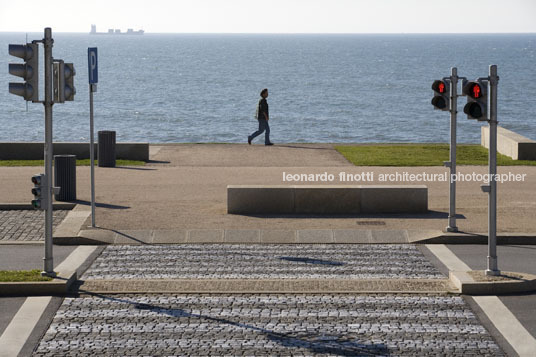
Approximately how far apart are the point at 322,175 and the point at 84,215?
22.8ft

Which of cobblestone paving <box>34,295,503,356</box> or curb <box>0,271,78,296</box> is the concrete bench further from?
curb <box>0,271,78,296</box>

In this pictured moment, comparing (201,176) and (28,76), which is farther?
(201,176)

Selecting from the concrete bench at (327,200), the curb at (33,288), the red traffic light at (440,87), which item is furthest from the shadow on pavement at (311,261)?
the curb at (33,288)

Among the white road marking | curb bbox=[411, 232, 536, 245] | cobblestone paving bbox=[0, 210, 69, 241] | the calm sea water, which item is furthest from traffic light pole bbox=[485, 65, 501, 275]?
the calm sea water

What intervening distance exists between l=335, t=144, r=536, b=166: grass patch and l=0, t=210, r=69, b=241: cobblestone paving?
9859 mm

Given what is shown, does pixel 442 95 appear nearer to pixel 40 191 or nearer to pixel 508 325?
pixel 508 325

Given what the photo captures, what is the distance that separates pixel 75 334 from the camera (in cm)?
1048

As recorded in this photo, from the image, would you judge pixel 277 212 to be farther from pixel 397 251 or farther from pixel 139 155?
pixel 139 155

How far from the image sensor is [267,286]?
1263cm

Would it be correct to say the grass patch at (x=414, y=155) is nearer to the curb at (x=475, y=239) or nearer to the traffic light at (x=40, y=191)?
the curb at (x=475, y=239)

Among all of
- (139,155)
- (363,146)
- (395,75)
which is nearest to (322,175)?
(139,155)

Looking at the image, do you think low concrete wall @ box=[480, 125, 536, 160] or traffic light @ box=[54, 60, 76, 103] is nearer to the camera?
traffic light @ box=[54, 60, 76, 103]

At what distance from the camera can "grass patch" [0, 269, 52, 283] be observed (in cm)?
1272

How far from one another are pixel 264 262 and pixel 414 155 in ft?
47.3
